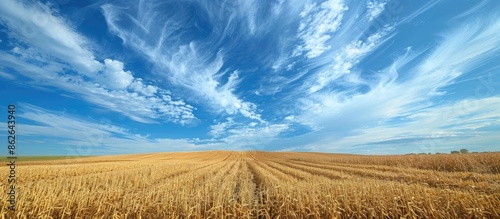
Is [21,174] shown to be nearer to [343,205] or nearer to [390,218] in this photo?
[343,205]

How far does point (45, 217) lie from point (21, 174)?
14969mm

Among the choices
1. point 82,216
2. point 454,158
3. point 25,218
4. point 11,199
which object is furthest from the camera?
point 454,158

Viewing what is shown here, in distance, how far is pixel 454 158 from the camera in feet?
77.7

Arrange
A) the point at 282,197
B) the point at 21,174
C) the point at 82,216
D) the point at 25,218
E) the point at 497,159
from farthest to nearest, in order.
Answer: the point at 497,159 < the point at 21,174 < the point at 282,197 < the point at 82,216 < the point at 25,218

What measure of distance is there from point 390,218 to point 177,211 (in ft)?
17.9

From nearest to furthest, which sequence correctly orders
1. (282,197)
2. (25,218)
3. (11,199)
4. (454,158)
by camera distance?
(25,218) < (11,199) < (282,197) < (454,158)

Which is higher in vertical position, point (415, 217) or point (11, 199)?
point (11, 199)

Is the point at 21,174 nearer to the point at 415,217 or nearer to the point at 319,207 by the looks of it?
the point at 319,207

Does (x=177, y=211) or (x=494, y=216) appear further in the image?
(x=177, y=211)

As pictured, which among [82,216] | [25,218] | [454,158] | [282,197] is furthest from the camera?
[454,158]

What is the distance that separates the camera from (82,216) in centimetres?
619

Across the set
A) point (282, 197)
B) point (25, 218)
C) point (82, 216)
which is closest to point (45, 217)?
point (25, 218)

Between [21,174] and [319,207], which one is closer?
[319,207]

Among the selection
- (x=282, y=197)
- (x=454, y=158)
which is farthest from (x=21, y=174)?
(x=454, y=158)
